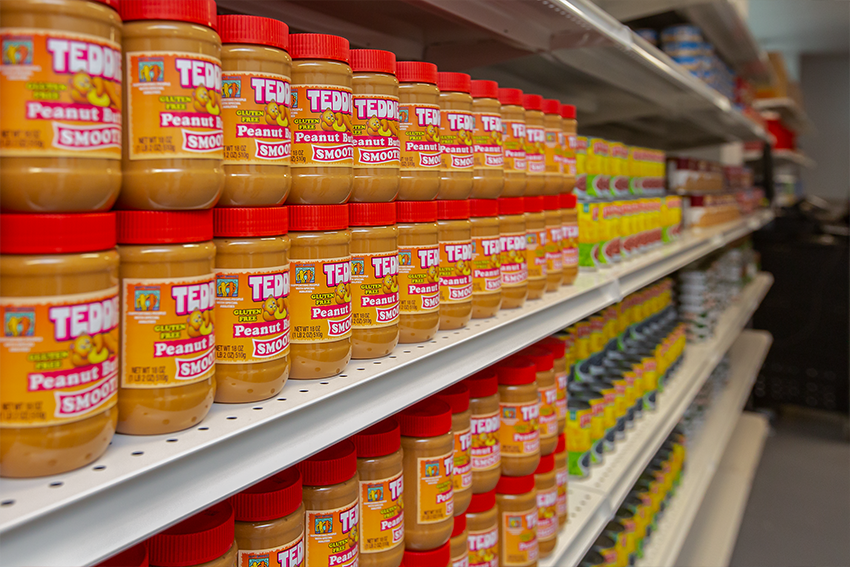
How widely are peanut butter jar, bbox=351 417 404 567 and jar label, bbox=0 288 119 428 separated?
1.52 ft

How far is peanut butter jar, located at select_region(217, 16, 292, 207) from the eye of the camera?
72 centimetres

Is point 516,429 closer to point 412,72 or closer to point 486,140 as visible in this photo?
point 486,140

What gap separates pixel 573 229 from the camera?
1.65 m

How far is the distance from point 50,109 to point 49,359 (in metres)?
0.19

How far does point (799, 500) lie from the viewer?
3.69 m

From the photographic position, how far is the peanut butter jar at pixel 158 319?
2.04ft

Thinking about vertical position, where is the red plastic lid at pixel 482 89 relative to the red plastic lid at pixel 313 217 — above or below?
above

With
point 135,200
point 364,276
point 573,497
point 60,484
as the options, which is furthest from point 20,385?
point 573,497

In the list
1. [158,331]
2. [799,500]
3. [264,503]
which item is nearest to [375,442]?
[264,503]

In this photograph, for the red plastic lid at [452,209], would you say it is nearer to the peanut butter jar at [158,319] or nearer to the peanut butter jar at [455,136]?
the peanut butter jar at [455,136]

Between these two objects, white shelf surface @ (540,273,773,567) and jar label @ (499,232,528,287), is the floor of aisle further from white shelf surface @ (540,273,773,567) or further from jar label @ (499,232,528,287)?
jar label @ (499,232,528,287)

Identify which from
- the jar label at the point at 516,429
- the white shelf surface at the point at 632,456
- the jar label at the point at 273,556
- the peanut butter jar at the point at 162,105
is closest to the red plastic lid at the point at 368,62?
the peanut butter jar at the point at 162,105

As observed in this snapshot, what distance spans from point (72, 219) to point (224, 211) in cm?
20

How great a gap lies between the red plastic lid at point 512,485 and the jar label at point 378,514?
1.42 ft
